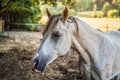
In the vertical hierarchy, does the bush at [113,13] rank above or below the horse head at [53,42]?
below

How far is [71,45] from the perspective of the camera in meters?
2.39

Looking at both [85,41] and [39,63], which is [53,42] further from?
[85,41]

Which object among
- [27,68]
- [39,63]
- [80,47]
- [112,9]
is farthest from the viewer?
[112,9]

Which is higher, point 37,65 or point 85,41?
point 85,41

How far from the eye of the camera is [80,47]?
2418mm

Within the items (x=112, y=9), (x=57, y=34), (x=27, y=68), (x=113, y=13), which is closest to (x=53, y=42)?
(x=57, y=34)

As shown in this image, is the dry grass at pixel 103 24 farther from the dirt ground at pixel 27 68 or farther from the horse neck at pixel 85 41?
the horse neck at pixel 85 41

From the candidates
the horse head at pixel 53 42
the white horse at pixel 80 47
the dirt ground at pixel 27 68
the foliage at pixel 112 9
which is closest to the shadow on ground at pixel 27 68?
the dirt ground at pixel 27 68

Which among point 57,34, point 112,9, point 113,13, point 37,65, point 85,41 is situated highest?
point 57,34

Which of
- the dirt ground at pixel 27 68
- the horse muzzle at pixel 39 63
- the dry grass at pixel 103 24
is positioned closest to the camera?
the horse muzzle at pixel 39 63

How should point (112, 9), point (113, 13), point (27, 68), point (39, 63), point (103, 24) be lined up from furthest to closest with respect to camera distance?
1. point (112, 9)
2. point (113, 13)
3. point (103, 24)
4. point (27, 68)
5. point (39, 63)

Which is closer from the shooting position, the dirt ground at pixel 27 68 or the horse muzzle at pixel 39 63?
the horse muzzle at pixel 39 63

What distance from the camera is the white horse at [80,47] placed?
2152 millimetres

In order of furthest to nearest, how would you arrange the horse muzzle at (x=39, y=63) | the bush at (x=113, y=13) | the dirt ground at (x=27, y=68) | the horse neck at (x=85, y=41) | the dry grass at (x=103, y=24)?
the bush at (x=113, y=13)
the dry grass at (x=103, y=24)
the dirt ground at (x=27, y=68)
the horse neck at (x=85, y=41)
the horse muzzle at (x=39, y=63)
